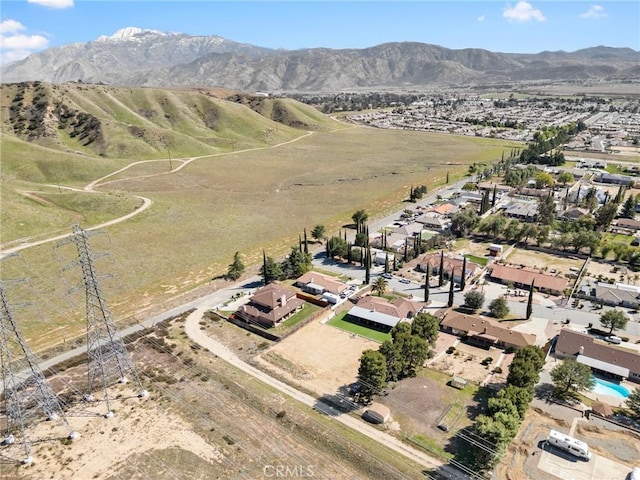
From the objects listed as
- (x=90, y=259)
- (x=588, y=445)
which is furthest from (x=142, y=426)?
(x=588, y=445)

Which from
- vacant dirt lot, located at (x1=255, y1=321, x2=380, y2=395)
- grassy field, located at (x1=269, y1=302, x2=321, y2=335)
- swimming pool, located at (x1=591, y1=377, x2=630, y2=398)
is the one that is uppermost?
grassy field, located at (x1=269, y1=302, x2=321, y2=335)

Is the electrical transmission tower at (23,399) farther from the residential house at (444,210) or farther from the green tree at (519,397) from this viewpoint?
the residential house at (444,210)

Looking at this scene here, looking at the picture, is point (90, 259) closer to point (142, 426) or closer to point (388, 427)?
point (142, 426)

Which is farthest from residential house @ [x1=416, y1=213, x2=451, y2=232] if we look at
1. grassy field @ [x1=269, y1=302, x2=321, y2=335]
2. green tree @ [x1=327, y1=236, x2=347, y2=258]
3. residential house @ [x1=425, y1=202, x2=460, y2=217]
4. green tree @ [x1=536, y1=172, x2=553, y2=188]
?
green tree @ [x1=536, y1=172, x2=553, y2=188]

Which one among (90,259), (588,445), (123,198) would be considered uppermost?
(90,259)

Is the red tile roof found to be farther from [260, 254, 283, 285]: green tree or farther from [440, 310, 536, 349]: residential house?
[260, 254, 283, 285]: green tree

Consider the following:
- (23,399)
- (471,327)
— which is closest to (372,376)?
(471,327)
